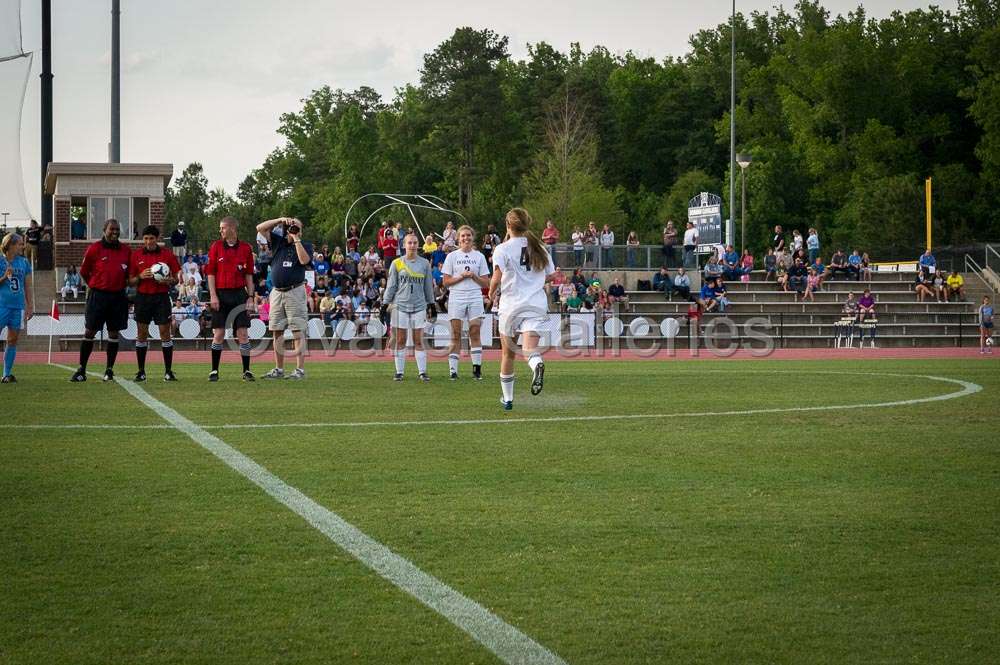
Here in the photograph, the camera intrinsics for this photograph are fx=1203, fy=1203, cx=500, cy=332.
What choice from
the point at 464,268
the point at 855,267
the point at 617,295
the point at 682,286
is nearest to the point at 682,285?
the point at 682,286

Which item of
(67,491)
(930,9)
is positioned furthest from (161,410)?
(930,9)

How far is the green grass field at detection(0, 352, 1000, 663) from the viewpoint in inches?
165

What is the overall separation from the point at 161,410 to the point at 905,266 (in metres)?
43.1

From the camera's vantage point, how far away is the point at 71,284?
35.4m

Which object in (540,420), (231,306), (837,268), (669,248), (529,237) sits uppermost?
(669,248)

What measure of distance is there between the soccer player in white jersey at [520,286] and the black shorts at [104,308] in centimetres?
578

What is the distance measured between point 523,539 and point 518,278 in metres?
6.74

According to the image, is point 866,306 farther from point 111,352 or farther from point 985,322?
point 111,352

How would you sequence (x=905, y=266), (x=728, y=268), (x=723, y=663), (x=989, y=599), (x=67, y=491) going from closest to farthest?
1. (x=723, y=663)
2. (x=989, y=599)
3. (x=67, y=491)
4. (x=728, y=268)
5. (x=905, y=266)

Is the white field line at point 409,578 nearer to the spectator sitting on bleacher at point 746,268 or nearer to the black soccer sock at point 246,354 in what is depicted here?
the black soccer sock at point 246,354

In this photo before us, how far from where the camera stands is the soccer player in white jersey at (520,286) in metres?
12.0

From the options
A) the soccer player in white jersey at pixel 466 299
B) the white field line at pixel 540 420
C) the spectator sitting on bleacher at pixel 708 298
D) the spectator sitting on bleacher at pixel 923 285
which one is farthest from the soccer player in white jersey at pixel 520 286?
the spectator sitting on bleacher at pixel 923 285

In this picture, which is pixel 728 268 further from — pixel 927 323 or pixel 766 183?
pixel 766 183

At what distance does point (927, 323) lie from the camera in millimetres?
38062
